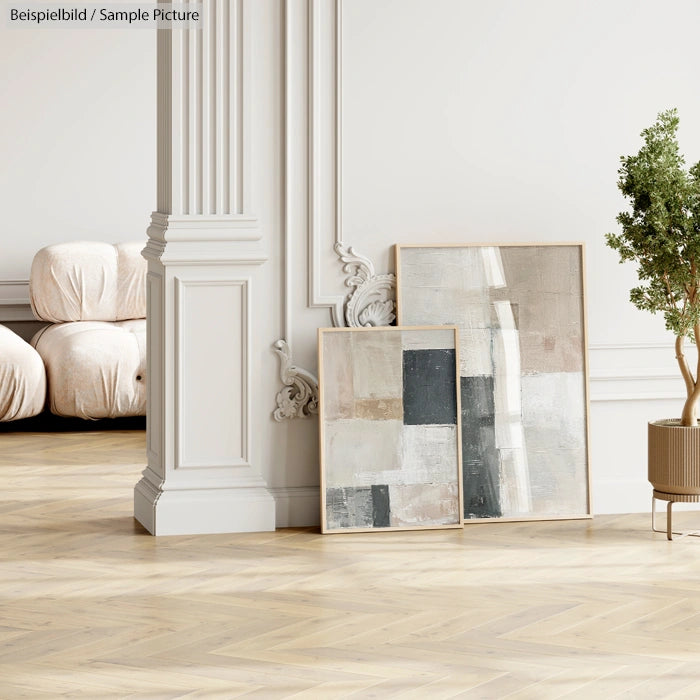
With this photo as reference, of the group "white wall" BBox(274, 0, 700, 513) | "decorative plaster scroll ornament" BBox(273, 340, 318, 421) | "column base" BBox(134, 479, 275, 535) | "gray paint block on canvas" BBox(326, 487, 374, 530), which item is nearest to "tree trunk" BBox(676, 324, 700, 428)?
"white wall" BBox(274, 0, 700, 513)

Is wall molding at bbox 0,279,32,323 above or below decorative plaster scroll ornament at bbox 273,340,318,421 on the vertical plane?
above

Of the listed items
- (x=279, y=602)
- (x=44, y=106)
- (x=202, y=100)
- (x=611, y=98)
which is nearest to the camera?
(x=279, y=602)

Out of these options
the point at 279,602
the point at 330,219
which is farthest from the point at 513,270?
the point at 279,602

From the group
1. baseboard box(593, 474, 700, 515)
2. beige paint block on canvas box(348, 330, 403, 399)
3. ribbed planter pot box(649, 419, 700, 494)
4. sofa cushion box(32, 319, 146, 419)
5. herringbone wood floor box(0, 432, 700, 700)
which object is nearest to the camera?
herringbone wood floor box(0, 432, 700, 700)

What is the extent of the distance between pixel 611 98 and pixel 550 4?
1.43 ft

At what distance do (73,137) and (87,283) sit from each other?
137 centimetres

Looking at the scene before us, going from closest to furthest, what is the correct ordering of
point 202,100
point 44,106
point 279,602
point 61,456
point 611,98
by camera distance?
point 279,602, point 202,100, point 611,98, point 61,456, point 44,106

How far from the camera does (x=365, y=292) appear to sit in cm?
484

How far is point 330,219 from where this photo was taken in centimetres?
480

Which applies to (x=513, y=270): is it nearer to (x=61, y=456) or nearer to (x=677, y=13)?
(x=677, y=13)

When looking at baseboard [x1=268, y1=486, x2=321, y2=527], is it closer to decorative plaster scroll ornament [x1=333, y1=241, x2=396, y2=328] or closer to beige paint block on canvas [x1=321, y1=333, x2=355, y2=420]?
beige paint block on canvas [x1=321, y1=333, x2=355, y2=420]

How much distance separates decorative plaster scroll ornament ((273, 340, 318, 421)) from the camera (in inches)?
188

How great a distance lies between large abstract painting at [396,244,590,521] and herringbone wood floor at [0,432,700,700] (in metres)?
0.16

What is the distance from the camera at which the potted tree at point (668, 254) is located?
14.5 feet
